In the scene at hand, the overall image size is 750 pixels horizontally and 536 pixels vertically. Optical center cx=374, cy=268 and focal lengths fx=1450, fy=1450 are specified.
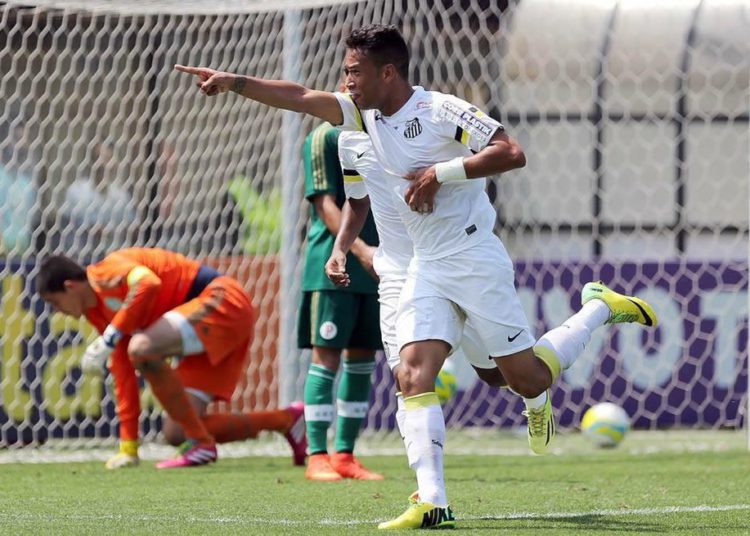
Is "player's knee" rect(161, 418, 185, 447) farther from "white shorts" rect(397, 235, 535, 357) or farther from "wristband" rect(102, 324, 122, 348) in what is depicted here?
"white shorts" rect(397, 235, 535, 357)

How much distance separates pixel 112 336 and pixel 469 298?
10.2 feet

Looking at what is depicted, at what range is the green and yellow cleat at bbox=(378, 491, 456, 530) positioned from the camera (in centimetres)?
475

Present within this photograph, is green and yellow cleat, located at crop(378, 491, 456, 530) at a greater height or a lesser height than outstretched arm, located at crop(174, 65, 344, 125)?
lesser

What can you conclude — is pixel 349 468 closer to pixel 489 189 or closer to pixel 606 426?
pixel 606 426

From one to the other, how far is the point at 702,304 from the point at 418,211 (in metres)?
5.79

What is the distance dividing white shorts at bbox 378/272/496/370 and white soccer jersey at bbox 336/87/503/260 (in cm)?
33

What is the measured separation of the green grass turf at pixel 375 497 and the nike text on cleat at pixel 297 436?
0.15 m

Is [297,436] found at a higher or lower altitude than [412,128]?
lower

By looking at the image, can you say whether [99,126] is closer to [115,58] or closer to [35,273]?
[115,58]

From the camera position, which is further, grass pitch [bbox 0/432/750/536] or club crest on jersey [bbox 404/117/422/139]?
club crest on jersey [bbox 404/117/422/139]

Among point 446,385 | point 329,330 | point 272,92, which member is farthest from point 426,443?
point 446,385

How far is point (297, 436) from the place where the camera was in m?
8.21

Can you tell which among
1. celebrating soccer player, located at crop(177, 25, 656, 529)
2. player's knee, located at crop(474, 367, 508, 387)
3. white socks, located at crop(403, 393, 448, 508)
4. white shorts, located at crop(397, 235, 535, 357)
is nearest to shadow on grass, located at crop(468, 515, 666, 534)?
white socks, located at crop(403, 393, 448, 508)

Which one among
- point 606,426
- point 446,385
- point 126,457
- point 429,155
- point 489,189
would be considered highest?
point 489,189
